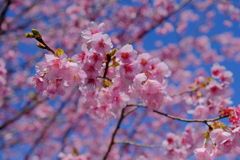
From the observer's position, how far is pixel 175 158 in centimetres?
264

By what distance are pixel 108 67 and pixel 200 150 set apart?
3.37ft

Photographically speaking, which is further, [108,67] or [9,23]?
[9,23]

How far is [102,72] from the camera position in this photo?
1872 mm

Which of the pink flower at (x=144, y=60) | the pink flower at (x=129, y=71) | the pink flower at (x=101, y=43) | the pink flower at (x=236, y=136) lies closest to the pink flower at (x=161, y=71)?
the pink flower at (x=144, y=60)

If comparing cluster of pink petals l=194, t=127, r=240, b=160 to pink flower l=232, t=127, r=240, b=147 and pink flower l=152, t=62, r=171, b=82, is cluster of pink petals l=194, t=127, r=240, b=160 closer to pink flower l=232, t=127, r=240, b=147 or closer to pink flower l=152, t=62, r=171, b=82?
pink flower l=232, t=127, r=240, b=147

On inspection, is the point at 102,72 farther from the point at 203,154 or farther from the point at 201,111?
the point at 201,111

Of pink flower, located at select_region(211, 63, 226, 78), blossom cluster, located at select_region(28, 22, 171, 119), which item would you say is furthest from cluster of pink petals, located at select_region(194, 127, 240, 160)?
pink flower, located at select_region(211, 63, 226, 78)

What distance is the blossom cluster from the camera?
1.53m

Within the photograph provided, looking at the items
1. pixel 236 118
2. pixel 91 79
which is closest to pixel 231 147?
pixel 236 118

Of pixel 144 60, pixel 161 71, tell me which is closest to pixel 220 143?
pixel 161 71

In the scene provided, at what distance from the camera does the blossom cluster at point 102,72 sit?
5.02ft

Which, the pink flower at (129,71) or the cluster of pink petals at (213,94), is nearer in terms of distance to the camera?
the pink flower at (129,71)

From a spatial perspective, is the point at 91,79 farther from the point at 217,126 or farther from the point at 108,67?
the point at 217,126

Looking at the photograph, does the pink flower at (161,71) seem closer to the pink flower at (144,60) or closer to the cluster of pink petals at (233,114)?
the pink flower at (144,60)
